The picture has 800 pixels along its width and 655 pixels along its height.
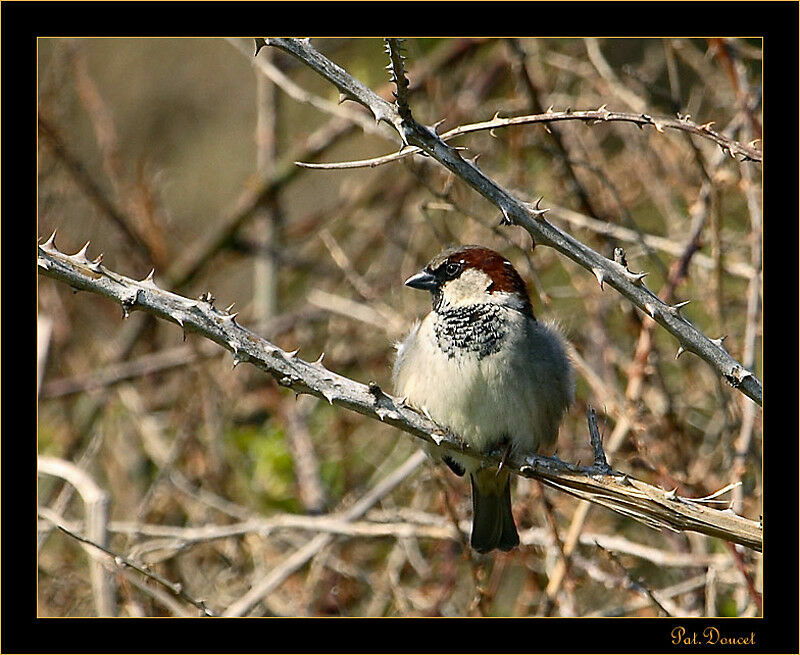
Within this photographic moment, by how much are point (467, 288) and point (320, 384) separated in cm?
81

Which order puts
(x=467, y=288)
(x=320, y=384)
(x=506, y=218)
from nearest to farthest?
1. (x=506, y=218)
2. (x=320, y=384)
3. (x=467, y=288)

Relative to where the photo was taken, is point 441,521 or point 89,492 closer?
point 89,492

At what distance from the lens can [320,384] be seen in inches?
74.0

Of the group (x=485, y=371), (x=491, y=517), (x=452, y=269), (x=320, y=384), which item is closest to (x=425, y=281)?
(x=452, y=269)

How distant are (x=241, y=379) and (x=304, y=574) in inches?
36.1

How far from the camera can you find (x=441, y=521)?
2.96m

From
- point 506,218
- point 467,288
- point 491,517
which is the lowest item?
point 491,517

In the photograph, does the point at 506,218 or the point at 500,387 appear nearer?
the point at 506,218

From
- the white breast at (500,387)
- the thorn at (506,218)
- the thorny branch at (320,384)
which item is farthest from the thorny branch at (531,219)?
the white breast at (500,387)

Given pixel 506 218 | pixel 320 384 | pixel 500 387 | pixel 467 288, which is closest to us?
pixel 506 218

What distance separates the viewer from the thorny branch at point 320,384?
5.70ft

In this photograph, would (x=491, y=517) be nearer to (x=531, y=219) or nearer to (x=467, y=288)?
(x=467, y=288)
